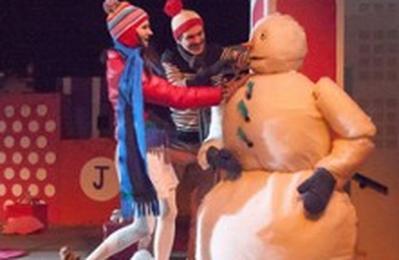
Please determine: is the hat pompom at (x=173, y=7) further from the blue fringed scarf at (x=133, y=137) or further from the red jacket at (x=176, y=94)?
the red jacket at (x=176, y=94)

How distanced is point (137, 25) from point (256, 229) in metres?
0.85

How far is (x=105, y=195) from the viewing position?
6.48 metres

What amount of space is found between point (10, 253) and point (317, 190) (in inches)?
109

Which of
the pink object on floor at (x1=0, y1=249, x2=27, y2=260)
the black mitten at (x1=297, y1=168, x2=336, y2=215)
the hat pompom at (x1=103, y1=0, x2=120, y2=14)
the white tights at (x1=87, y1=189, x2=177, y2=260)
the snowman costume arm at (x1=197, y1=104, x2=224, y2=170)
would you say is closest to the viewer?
the black mitten at (x1=297, y1=168, x2=336, y2=215)

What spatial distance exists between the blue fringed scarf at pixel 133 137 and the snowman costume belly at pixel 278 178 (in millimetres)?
276

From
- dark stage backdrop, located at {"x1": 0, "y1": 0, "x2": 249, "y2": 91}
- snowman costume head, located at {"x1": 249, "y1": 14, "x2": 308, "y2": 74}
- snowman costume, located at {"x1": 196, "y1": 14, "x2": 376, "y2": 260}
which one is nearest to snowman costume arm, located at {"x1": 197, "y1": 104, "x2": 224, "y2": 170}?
snowman costume, located at {"x1": 196, "y1": 14, "x2": 376, "y2": 260}

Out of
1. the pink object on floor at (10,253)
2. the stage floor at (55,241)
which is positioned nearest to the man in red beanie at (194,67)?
the stage floor at (55,241)

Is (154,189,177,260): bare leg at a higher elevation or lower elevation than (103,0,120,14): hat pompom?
lower

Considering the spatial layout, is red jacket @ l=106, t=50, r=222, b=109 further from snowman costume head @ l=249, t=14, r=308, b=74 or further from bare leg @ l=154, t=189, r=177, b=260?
bare leg @ l=154, t=189, r=177, b=260

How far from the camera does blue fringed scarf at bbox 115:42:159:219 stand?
3141mm

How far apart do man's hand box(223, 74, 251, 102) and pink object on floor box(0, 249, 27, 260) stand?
2.39 metres

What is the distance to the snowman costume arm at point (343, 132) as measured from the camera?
2992mm

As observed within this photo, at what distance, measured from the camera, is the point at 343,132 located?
3027 mm

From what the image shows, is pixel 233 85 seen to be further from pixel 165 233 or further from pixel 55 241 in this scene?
pixel 55 241
